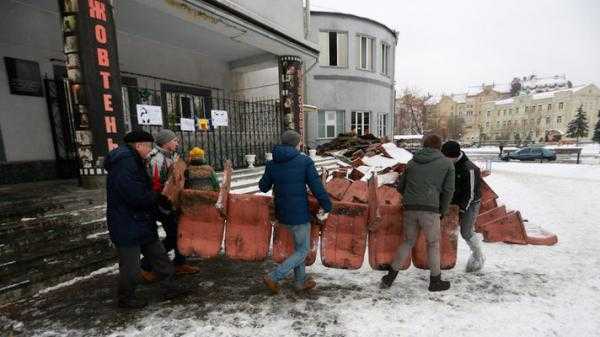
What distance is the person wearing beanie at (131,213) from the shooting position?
9.10ft

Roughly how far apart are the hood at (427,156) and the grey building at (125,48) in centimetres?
562

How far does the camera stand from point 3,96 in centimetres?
650

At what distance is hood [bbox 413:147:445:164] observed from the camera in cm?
323

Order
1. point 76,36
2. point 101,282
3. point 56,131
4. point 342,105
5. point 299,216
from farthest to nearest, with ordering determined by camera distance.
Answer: point 342,105 < point 56,131 < point 76,36 < point 101,282 < point 299,216

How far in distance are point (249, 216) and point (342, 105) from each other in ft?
50.8

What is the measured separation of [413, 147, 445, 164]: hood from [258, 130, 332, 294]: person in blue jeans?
1.15 metres

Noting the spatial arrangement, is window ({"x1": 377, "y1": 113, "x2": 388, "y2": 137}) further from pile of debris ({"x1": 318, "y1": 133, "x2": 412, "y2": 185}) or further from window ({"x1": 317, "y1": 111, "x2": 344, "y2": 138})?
pile of debris ({"x1": 318, "y1": 133, "x2": 412, "y2": 185})

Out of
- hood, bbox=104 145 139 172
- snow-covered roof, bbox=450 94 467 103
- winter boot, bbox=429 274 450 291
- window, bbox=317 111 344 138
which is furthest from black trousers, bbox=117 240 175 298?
snow-covered roof, bbox=450 94 467 103

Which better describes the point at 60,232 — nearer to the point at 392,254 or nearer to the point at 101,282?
the point at 101,282

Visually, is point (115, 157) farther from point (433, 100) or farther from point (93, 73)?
point (433, 100)

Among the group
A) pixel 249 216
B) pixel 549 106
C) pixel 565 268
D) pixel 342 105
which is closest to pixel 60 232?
pixel 249 216

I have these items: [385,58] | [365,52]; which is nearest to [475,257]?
[365,52]

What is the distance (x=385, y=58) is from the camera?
801 inches

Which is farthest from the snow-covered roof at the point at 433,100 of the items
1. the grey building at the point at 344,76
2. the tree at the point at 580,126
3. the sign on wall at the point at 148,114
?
the sign on wall at the point at 148,114
